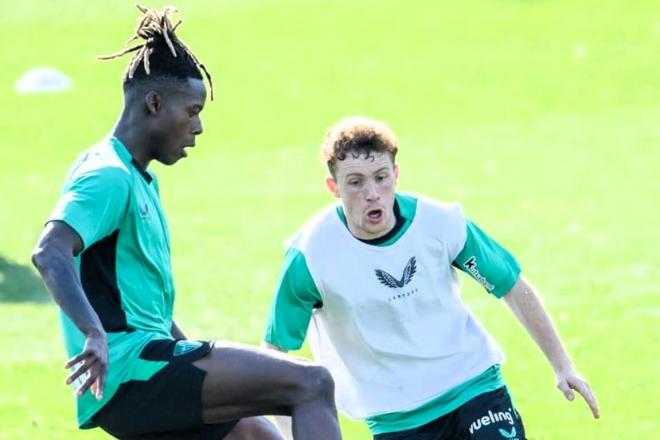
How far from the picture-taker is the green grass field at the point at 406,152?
11211 millimetres

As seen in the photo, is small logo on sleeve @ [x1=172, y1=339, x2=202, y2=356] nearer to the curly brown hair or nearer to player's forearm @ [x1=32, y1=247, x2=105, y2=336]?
player's forearm @ [x1=32, y1=247, x2=105, y2=336]

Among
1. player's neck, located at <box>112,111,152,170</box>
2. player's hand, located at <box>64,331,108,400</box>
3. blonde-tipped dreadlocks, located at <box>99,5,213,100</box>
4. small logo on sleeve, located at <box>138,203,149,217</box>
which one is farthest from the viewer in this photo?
blonde-tipped dreadlocks, located at <box>99,5,213,100</box>

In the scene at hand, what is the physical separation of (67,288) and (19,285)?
9246mm

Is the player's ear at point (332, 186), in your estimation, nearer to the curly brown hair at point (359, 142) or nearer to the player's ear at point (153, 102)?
the curly brown hair at point (359, 142)

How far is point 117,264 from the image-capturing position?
6.16m

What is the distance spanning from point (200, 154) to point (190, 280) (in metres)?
8.60

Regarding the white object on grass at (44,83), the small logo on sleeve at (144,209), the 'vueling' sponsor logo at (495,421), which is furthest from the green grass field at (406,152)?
the small logo on sleeve at (144,209)

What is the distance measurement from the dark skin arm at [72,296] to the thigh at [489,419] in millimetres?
1674

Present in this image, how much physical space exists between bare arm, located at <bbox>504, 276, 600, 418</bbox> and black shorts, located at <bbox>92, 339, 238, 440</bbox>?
1438 millimetres

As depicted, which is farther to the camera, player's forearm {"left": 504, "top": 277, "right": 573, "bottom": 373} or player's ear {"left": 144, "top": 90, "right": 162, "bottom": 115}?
player's forearm {"left": 504, "top": 277, "right": 573, "bottom": 373}

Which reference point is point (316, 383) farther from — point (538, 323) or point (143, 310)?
point (538, 323)

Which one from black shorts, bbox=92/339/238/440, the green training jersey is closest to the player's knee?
black shorts, bbox=92/339/238/440

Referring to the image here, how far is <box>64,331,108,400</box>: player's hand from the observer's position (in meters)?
5.49

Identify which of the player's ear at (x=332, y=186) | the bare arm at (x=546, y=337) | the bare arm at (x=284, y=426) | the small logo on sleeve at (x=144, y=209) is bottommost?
the bare arm at (x=284, y=426)
